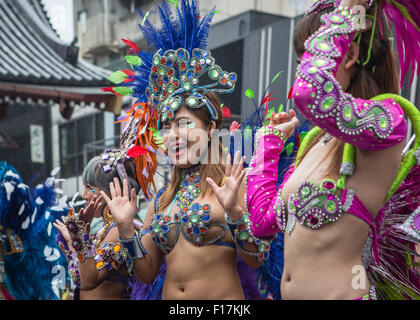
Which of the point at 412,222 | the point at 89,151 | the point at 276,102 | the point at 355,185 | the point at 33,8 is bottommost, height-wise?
the point at 89,151

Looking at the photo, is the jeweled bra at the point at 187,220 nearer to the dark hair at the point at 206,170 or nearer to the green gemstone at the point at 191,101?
the dark hair at the point at 206,170

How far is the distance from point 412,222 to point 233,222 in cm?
73

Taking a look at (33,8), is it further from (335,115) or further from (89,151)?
(335,115)

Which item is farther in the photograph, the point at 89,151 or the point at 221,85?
the point at 89,151

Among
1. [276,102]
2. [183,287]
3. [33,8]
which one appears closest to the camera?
[183,287]

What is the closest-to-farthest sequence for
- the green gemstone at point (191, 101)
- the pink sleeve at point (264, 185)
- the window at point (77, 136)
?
the pink sleeve at point (264, 185) → the green gemstone at point (191, 101) → the window at point (77, 136)

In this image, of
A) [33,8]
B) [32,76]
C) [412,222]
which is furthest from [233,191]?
[33,8]

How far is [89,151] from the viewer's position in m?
8.98

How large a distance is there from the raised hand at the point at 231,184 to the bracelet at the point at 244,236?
0.09 metres

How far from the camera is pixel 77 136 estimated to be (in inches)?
422

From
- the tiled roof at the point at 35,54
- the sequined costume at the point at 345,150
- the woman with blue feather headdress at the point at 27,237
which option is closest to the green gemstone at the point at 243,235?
the sequined costume at the point at 345,150

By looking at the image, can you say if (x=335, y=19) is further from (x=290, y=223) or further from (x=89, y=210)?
(x=89, y=210)

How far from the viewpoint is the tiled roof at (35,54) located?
21.7 feet

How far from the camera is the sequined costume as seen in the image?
1.32 metres
